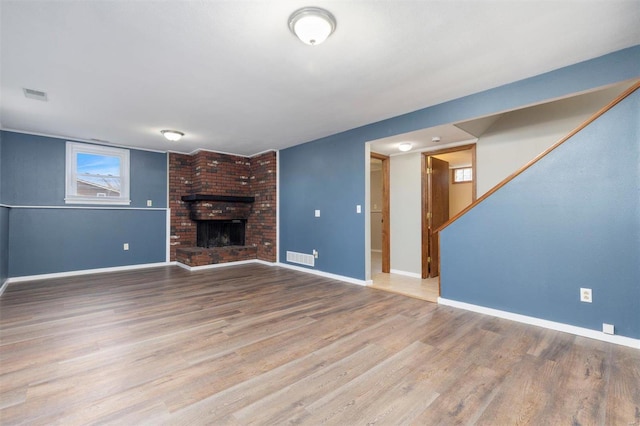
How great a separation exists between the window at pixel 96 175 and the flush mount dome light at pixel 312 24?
5.05 meters

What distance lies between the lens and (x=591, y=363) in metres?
2.05

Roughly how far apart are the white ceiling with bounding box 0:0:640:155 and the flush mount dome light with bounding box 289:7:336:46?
65 mm

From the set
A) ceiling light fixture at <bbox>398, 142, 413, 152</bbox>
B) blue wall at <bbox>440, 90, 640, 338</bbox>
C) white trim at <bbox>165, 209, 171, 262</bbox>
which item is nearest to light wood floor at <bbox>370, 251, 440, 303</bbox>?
blue wall at <bbox>440, 90, 640, 338</bbox>

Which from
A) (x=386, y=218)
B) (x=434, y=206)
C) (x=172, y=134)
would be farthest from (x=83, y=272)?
(x=434, y=206)

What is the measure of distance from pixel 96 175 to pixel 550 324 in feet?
22.9

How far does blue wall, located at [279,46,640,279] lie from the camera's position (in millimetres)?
2525

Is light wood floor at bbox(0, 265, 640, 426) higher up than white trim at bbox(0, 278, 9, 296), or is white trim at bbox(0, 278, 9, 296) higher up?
white trim at bbox(0, 278, 9, 296)

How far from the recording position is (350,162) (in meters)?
4.55

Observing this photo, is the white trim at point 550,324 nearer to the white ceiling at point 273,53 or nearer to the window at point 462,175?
the white ceiling at point 273,53

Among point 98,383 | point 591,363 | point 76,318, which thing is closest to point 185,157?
point 76,318

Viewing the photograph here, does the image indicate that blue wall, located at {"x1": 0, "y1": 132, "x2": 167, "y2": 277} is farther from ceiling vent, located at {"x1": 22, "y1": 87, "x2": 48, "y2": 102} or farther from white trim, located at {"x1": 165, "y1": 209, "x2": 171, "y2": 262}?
ceiling vent, located at {"x1": 22, "y1": 87, "x2": 48, "y2": 102}

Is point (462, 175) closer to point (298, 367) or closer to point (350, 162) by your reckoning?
point (350, 162)

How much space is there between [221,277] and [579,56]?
5106 mm

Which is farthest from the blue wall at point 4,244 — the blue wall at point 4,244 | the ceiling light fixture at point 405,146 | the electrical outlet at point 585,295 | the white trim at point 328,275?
the electrical outlet at point 585,295
